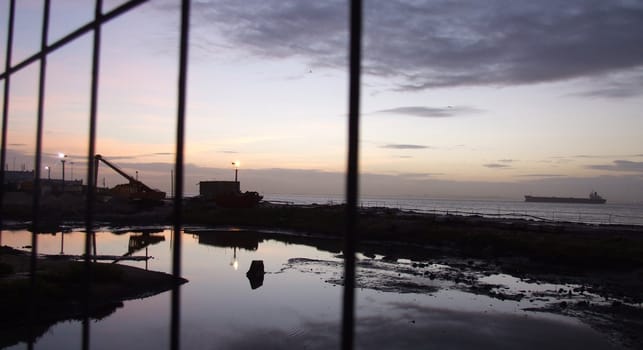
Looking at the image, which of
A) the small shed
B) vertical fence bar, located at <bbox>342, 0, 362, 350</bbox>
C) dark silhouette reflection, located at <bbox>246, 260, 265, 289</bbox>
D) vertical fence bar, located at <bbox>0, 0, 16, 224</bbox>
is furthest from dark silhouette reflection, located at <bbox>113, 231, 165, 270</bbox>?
the small shed

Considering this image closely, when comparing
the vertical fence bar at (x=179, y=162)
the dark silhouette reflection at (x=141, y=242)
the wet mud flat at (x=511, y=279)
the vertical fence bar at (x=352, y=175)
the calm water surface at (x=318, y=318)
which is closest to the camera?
the vertical fence bar at (x=352, y=175)

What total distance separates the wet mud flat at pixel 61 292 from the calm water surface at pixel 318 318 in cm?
55

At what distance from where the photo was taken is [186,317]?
1537 cm

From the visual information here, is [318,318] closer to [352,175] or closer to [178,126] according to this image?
[178,126]

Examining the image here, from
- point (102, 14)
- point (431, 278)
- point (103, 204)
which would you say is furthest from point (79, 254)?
point (103, 204)

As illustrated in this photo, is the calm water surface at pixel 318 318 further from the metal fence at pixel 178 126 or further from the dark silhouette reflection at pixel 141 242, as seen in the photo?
the metal fence at pixel 178 126

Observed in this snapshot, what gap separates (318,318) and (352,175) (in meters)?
14.5

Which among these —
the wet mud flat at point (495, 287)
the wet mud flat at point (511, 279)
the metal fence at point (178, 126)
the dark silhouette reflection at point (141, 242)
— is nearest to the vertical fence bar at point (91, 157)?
the metal fence at point (178, 126)

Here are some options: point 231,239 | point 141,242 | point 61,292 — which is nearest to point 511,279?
point 61,292

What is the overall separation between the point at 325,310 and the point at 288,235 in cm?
2795

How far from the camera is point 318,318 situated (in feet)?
50.9

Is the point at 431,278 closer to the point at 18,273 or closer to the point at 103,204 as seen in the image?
the point at 18,273

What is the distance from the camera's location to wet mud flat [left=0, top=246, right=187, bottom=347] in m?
13.3

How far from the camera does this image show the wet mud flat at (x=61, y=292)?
13.3 m
